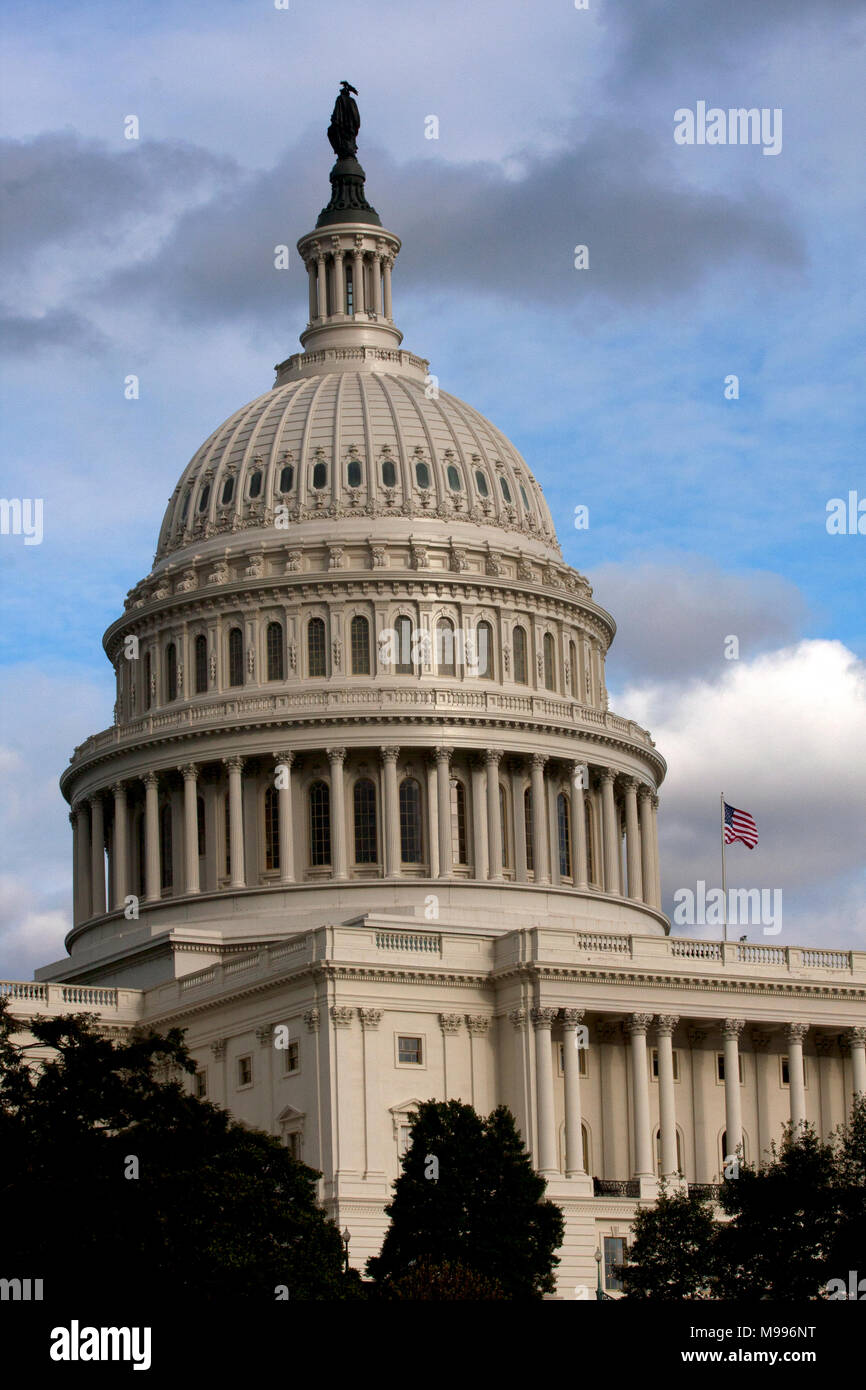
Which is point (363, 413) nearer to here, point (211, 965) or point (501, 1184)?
point (211, 965)

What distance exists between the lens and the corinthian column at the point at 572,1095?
98.6 m

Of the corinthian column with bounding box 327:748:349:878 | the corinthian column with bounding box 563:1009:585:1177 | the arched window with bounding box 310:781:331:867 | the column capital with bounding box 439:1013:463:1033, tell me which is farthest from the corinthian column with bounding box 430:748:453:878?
the corinthian column with bounding box 563:1009:585:1177

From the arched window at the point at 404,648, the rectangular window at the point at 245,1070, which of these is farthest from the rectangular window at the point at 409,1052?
the arched window at the point at 404,648

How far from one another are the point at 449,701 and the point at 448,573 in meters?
7.20

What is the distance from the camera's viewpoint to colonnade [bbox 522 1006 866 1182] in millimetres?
99500

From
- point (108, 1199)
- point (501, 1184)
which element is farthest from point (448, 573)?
point (108, 1199)

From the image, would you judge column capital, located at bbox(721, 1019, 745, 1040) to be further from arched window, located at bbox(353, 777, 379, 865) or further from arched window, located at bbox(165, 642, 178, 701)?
arched window, located at bbox(165, 642, 178, 701)

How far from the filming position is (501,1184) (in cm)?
8069

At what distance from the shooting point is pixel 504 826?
124m

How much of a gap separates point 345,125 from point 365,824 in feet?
140

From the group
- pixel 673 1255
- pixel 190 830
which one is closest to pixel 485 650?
pixel 190 830

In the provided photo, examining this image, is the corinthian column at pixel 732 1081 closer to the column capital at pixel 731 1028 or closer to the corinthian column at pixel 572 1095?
the column capital at pixel 731 1028

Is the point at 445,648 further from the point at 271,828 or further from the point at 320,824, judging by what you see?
the point at 271,828

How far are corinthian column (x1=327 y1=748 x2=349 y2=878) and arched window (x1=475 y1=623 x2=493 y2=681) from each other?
28.8 feet
